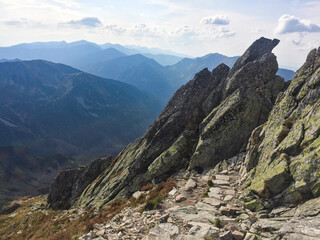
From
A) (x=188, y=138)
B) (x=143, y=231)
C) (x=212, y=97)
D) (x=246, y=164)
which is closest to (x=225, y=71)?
(x=212, y=97)

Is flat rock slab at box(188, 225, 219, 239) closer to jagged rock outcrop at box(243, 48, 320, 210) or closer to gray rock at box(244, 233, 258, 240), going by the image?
gray rock at box(244, 233, 258, 240)

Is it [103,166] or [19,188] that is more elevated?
[103,166]

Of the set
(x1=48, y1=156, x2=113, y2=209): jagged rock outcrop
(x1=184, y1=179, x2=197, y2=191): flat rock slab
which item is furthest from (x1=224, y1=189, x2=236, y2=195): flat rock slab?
(x1=48, y1=156, x2=113, y2=209): jagged rock outcrop

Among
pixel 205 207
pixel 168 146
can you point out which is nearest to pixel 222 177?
pixel 205 207

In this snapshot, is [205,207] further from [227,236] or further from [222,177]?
[222,177]

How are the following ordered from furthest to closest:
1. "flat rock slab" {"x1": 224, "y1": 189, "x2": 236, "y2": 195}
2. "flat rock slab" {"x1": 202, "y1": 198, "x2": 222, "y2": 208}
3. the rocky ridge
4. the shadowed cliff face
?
the shadowed cliff face → "flat rock slab" {"x1": 224, "y1": 189, "x2": 236, "y2": 195} → "flat rock slab" {"x1": 202, "y1": 198, "x2": 222, "y2": 208} → the rocky ridge

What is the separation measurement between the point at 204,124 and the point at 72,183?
36530mm

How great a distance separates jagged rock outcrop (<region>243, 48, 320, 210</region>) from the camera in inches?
556

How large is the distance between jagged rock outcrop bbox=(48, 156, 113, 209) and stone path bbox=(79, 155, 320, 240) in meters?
31.7

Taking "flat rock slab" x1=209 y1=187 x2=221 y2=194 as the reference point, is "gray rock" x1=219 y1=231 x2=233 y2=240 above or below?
above

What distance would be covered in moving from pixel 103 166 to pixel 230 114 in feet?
116

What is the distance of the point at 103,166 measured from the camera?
2079 inches

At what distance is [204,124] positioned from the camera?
31.8m

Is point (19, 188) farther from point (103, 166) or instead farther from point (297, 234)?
point (297, 234)
